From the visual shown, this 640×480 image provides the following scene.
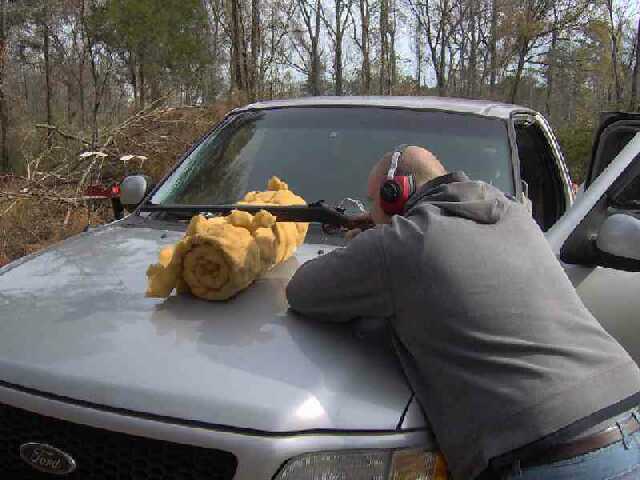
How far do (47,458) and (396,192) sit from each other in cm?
120

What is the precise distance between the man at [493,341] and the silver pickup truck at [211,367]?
127 mm

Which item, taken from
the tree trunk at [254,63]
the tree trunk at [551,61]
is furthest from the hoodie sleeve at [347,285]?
the tree trunk at [551,61]

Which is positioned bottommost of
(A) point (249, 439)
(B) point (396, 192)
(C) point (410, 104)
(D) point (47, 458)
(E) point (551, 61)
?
(D) point (47, 458)

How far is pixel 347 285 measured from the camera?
6.05 ft

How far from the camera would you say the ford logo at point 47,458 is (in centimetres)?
172

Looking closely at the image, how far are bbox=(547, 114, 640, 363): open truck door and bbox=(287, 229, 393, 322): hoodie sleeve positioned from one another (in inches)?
40.8

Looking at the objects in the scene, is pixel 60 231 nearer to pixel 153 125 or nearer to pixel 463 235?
pixel 153 125

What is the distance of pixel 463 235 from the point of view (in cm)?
172

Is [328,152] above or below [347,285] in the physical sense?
above

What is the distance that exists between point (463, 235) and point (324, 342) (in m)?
0.48

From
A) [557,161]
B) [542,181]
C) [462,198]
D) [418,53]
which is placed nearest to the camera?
[462,198]

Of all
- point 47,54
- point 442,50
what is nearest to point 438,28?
point 442,50

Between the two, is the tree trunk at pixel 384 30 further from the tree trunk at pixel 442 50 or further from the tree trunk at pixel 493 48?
the tree trunk at pixel 493 48

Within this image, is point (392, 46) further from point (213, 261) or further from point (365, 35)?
point (213, 261)
